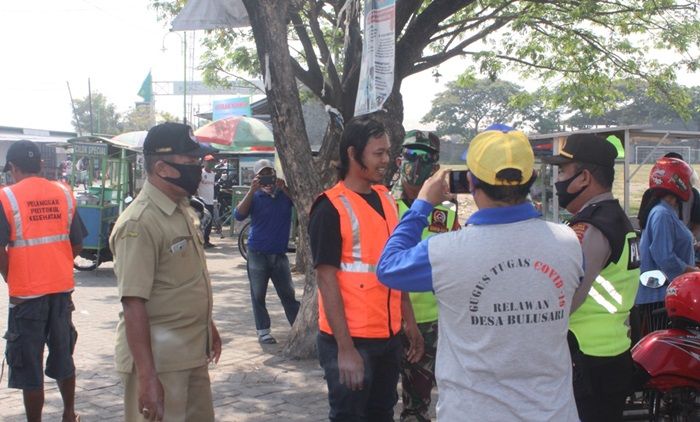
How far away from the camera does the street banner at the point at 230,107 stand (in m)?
28.1

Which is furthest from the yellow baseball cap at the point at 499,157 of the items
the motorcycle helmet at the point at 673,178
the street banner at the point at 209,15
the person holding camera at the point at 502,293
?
the street banner at the point at 209,15

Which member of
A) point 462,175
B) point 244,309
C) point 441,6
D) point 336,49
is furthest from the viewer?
point 336,49

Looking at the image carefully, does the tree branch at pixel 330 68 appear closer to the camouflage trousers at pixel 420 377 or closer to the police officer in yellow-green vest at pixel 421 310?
the police officer in yellow-green vest at pixel 421 310

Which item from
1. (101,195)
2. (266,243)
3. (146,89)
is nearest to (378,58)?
(266,243)

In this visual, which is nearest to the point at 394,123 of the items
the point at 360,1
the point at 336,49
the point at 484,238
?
the point at 360,1

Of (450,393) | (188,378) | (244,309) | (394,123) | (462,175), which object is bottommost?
(244,309)

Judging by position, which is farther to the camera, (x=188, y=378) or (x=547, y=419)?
(x=188, y=378)

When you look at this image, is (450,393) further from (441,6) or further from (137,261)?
(441,6)

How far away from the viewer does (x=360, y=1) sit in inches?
299

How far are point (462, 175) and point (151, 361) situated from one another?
4.96 ft

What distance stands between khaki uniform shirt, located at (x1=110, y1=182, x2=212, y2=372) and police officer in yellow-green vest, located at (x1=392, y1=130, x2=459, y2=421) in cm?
128

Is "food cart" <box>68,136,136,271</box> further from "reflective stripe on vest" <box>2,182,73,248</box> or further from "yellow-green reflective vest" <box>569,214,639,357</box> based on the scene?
"yellow-green reflective vest" <box>569,214,639,357</box>

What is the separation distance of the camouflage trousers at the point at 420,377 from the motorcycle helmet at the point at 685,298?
1.40m

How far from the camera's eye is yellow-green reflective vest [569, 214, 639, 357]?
10.5 ft
